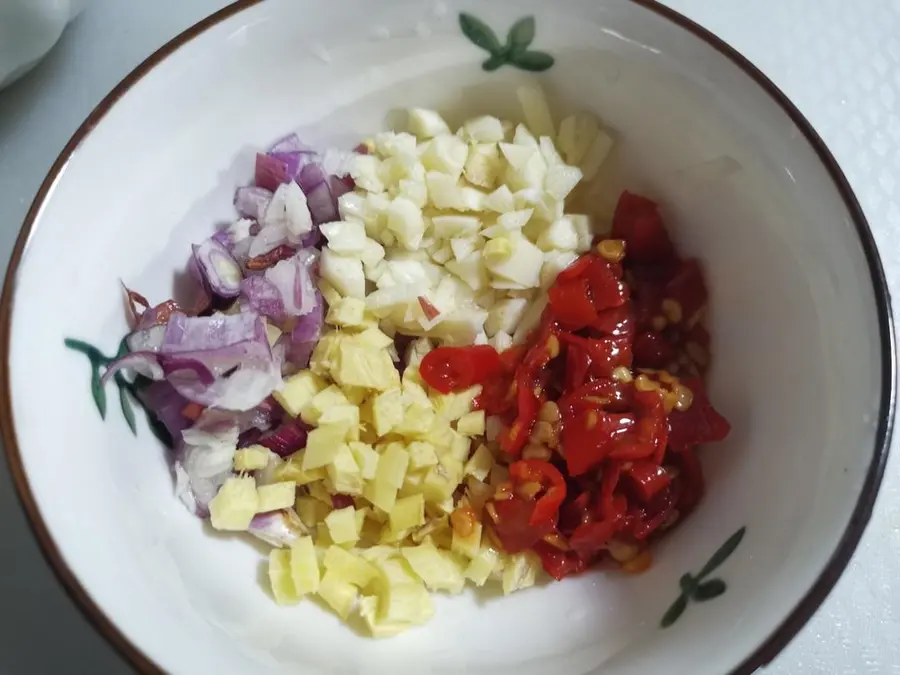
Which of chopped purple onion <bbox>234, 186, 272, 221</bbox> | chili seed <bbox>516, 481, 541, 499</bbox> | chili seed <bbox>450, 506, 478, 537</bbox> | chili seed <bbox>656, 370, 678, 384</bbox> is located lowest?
chili seed <bbox>450, 506, 478, 537</bbox>

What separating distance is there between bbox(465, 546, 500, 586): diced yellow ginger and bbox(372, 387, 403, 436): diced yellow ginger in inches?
7.3

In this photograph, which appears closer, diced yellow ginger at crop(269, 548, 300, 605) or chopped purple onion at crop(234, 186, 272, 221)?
diced yellow ginger at crop(269, 548, 300, 605)

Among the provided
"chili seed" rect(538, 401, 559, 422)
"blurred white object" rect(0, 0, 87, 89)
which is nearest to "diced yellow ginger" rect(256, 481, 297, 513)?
"chili seed" rect(538, 401, 559, 422)

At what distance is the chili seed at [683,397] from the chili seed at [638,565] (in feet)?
0.61

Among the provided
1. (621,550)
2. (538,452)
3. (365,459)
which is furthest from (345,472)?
(621,550)

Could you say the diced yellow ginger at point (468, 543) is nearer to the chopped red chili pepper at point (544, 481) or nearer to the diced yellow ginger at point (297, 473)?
the chopped red chili pepper at point (544, 481)

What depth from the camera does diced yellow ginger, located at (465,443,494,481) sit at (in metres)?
0.99

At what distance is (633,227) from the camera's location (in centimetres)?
106

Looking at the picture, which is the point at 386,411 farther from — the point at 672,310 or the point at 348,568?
the point at 672,310

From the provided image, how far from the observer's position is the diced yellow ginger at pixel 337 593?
895 mm

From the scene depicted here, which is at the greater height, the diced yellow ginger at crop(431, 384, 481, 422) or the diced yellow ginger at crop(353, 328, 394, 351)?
the diced yellow ginger at crop(353, 328, 394, 351)

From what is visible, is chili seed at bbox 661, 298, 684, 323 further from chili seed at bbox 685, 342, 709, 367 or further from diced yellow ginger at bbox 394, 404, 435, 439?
diced yellow ginger at bbox 394, 404, 435, 439

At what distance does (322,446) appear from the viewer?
923 mm

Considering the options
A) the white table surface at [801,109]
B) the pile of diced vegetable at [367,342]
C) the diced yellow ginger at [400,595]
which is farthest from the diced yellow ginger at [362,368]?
the white table surface at [801,109]
